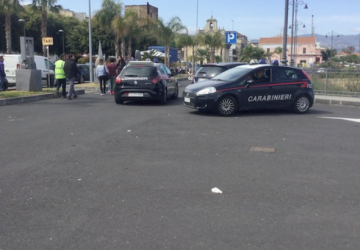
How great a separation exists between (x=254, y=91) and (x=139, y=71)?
440 cm

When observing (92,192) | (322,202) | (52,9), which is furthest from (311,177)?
(52,9)

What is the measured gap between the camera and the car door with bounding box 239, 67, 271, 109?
13.3m

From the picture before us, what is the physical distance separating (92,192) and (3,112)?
28.3 ft

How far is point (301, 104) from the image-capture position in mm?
14031

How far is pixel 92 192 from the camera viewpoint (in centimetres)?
584

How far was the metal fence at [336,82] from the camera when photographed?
1911 cm

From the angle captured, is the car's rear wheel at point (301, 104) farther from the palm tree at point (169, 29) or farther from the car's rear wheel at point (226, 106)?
the palm tree at point (169, 29)

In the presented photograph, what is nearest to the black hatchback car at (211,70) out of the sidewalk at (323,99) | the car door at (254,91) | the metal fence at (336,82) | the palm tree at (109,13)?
the car door at (254,91)

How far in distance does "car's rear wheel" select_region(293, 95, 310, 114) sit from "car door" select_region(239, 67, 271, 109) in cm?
109

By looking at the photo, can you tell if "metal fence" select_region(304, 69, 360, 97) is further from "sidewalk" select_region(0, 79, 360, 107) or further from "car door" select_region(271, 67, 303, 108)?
"car door" select_region(271, 67, 303, 108)

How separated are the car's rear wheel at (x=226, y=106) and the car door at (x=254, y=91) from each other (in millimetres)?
341

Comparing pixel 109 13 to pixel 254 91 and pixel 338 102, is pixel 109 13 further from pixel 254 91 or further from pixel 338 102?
pixel 254 91

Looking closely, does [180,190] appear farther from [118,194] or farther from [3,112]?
[3,112]

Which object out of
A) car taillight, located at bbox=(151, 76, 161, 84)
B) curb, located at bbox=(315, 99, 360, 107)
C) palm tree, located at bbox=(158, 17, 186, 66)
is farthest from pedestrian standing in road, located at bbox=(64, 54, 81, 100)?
palm tree, located at bbox=(158, 17, 186, 66)
